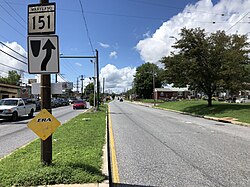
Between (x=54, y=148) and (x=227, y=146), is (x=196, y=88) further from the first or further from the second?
(x=54, y=148)

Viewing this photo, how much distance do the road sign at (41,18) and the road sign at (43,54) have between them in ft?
0.61

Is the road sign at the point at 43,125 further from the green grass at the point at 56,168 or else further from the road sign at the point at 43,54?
the road sign at the point at 43,54

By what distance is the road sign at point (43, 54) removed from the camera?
5590 mm

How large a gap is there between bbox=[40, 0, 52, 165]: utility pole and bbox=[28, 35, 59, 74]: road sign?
10.8 inches

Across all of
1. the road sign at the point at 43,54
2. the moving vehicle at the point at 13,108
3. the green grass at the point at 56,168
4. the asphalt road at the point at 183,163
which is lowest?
the asphalt road at the point at 183,163

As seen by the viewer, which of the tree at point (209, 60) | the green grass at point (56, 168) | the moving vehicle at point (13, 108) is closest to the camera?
the green grass at point (56, 168)

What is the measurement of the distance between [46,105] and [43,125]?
0.44 m

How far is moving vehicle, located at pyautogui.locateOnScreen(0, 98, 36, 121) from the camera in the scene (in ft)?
67.9

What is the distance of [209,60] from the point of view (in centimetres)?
2970

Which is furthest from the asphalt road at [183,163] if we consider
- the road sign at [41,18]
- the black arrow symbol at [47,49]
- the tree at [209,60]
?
the tree at [209,60]

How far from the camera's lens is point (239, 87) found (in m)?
28.1

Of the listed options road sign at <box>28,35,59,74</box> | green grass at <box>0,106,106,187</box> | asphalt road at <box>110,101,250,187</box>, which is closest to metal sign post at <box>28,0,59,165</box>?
road sign at <box>28,35,59,74</box>

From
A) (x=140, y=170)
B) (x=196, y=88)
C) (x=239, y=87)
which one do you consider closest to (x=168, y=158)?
(x=140, y=170)

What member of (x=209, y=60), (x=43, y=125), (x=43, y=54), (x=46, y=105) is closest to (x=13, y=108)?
(x=46, y=105)
